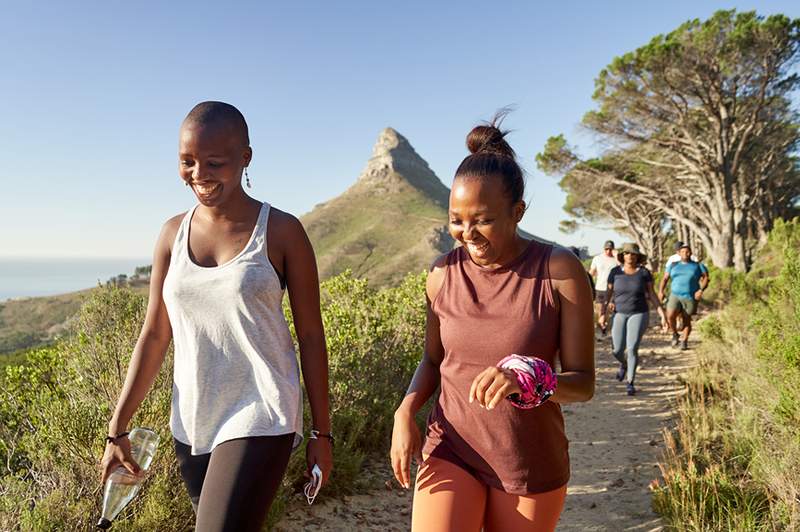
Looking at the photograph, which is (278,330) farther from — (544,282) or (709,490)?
(709,490)

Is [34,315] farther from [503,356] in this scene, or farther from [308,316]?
[503,356]

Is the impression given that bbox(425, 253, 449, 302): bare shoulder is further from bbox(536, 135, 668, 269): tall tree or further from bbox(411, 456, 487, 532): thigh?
bbox(536, 135, 668, 269): tall tree

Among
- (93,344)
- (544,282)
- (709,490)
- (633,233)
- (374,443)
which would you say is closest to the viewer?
(544,282)

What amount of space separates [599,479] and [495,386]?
407cm

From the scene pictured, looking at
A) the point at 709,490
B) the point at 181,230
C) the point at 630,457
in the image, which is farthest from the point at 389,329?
the point at 181,230

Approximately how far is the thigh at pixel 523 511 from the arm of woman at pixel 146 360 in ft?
4.25

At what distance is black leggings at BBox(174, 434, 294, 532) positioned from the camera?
179cm

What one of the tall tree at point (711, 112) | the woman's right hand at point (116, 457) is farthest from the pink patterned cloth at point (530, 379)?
the tall tree at point (711, 112)

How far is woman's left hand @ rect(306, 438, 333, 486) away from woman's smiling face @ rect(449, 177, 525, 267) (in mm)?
859

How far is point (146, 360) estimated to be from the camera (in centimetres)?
223

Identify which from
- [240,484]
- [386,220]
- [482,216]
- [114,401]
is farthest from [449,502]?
[386,220]

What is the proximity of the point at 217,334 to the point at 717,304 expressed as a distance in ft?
53.4

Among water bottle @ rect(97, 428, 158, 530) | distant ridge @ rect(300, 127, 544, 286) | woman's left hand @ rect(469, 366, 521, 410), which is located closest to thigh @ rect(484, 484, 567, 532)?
woman's left hand @ rect(469, 366, 521, 410)

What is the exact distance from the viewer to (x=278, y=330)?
1978mm
